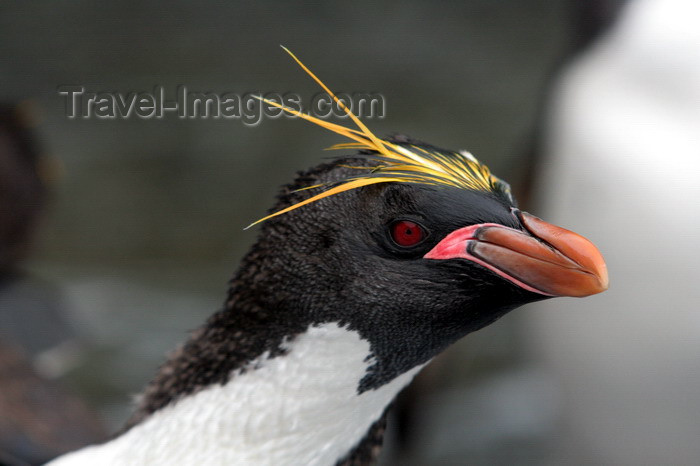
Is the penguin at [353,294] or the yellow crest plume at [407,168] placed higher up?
the yellow crest plume at [407,168]

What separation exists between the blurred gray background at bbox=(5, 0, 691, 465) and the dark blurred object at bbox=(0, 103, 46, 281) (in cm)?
8

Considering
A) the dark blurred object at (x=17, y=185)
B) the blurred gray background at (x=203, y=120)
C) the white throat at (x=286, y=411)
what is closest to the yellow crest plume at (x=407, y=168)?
the white throat at (x=286, y=411)

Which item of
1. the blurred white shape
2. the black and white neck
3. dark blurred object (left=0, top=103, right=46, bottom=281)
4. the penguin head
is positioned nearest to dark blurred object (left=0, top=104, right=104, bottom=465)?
dark blurred object (left=0, top=103, right=46, bottom=281)

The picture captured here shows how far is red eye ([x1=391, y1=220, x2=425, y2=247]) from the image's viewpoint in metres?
0.93

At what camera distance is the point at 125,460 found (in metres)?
1.14

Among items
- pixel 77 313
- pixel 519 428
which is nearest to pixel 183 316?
pixel 77 313

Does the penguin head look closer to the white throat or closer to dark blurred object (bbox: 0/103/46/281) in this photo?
the white throat

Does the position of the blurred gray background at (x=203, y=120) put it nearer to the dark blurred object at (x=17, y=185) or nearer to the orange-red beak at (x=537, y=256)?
the dark blurred object at (x=17, y=185)

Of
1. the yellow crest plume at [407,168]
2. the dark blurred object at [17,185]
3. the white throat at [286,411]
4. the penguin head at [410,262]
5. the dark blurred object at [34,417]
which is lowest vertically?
the dark blurred object at [34,417]

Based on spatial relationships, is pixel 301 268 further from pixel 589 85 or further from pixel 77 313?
pixel 77 313

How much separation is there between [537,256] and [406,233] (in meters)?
0.17

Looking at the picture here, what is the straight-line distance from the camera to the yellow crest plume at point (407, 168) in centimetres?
93

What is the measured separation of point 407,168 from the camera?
941mm

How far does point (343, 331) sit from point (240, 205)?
8.03 ft
